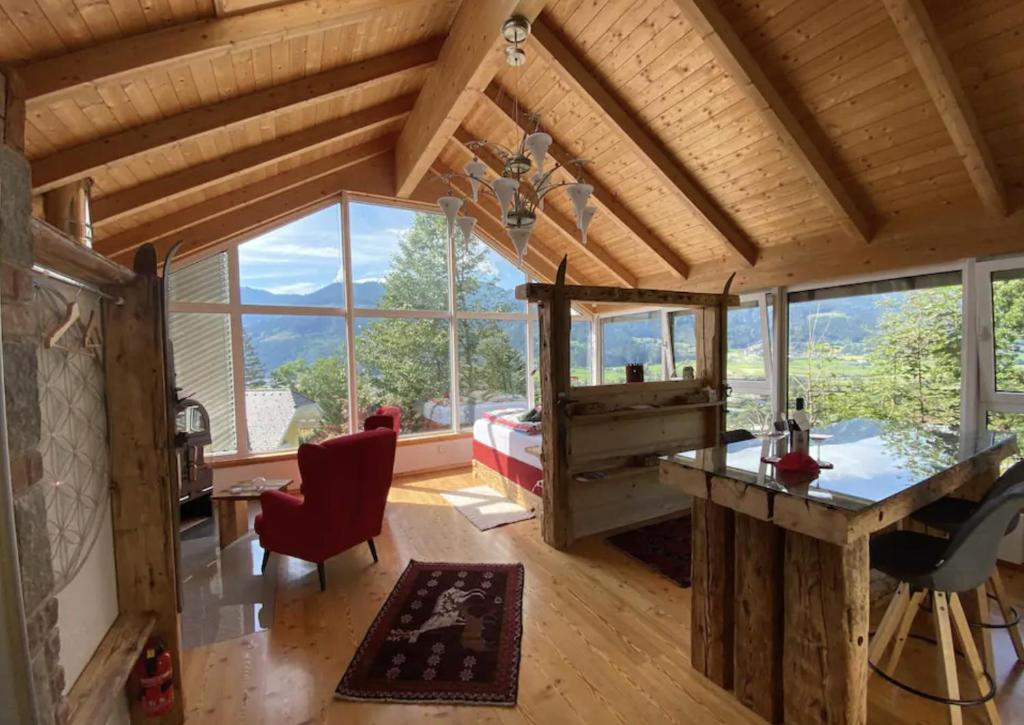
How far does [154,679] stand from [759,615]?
Answer: 2307 mm

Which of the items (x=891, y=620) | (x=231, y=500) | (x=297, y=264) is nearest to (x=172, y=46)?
(x=231, y=500)

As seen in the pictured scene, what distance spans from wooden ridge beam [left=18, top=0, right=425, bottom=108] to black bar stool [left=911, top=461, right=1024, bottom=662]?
3.88 meters

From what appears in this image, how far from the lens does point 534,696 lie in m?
1.95

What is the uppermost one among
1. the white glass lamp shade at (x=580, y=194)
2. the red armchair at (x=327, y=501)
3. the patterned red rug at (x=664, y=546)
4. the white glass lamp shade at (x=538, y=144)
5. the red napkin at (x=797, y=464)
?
the white glass lamp shade at (x=538, y=144)

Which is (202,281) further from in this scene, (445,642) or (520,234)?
(445,642)

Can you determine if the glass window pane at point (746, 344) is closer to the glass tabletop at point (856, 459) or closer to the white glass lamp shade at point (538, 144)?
the glass tabletop at point (856, 459)

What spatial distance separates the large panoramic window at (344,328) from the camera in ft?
15.6

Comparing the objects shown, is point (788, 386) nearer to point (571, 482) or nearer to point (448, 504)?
point (571, 482)

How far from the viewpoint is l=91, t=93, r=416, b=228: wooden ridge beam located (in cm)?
338

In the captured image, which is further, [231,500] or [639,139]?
[639,139]

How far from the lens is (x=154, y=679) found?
65.2 inches

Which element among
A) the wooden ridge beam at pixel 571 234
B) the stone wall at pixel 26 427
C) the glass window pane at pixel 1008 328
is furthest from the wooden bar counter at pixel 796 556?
the wooden ridge beam at pixel 571 234

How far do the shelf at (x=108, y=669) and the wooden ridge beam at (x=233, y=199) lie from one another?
3356mm

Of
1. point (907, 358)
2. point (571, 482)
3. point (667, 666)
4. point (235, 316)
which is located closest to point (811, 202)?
point (907, 358)
